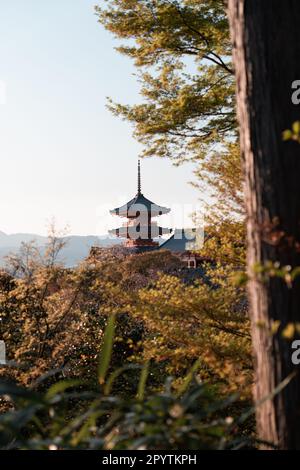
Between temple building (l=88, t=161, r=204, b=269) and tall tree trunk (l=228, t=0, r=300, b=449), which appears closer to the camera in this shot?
tall tree trunk (l=228, t=0, r=300, b=449)

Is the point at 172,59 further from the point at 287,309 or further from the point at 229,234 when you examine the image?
the point at 287,309

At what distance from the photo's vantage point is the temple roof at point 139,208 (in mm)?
Result: 44688

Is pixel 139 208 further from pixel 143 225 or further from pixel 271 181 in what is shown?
pixel 271 181

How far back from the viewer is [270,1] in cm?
290

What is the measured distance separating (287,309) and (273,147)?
78cm

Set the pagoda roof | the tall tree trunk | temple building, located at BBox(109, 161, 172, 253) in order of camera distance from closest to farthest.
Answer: the tall tree trunk
temple building, located at BBox(109, 161, 172, 253)
the pagoda roof

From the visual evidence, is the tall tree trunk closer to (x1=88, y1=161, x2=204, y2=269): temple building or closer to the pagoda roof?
(x1=88, y1=161, x2=204, y2=269): temple building

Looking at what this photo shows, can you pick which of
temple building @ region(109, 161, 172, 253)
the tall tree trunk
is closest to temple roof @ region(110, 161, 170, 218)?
temple building @ region(109, 161, 172, 253)

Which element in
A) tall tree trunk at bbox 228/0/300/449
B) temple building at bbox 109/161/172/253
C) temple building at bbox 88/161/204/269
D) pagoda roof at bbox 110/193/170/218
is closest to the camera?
tall tree trunk at bbox 228/0/300/449

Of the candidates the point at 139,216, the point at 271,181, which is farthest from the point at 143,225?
the point at 271,181

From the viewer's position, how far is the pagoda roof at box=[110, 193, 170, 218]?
44.7 meters

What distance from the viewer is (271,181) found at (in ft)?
9.16

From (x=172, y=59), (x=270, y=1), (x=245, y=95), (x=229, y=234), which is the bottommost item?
(x=229, y=234)
